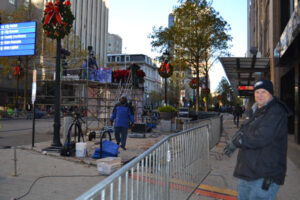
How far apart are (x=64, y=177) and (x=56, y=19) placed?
553cm

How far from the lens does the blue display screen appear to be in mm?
10266

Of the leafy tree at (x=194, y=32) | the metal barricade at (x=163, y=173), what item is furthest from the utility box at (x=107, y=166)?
the leafy tree at (x=194, y=32)

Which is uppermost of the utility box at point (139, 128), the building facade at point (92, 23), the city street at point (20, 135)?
the building facade at point (92, 23)

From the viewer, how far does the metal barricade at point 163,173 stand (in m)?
2.12

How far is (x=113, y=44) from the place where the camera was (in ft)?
377

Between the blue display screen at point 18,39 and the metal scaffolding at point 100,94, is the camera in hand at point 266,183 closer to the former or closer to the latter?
the blue display screen at point 18,39

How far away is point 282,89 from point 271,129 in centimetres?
1612

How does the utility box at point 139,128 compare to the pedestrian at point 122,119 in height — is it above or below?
below

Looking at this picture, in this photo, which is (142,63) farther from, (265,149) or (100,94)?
(265,149)

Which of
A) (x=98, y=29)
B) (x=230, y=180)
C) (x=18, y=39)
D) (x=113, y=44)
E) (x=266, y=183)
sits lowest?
(x=230, y=180)

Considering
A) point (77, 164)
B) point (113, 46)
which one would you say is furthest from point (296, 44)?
point (113, 46)

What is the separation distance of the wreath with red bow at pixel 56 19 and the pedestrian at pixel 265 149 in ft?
25.4

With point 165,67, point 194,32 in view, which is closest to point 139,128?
point 165,67

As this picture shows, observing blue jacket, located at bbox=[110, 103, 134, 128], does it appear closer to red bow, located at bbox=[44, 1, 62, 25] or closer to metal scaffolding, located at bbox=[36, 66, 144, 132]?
red bow, located at bbox=[44, 1, 62, 25]
